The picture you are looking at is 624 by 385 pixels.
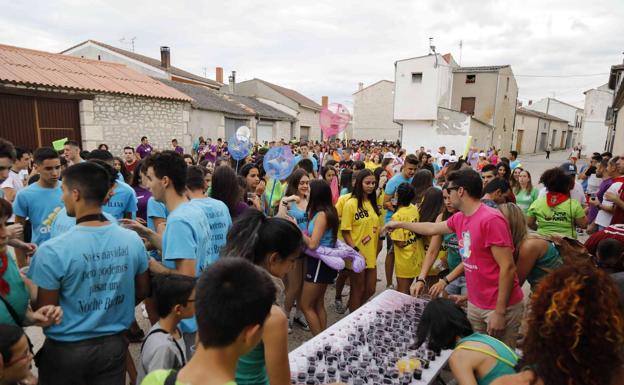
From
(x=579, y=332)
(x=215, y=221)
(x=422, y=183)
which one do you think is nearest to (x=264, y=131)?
(x=422, y=183)

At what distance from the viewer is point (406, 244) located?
163 inches

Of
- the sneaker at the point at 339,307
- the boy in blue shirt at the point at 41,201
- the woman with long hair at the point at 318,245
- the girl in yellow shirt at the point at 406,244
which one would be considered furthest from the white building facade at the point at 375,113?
the boy in blue shirt at the point at 41,201

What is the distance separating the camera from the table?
7.52 ft

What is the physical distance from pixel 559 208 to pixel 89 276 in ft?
15.1

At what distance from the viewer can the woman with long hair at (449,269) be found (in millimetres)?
3314

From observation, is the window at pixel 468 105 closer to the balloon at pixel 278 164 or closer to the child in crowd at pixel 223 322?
the balloon at pixel 278 164

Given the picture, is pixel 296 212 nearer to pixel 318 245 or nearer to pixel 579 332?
pixel 318 245

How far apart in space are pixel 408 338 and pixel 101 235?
218cm

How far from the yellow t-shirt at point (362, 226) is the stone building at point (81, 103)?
10460 mm

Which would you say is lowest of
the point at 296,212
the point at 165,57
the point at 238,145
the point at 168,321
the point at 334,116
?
the point at 168,321

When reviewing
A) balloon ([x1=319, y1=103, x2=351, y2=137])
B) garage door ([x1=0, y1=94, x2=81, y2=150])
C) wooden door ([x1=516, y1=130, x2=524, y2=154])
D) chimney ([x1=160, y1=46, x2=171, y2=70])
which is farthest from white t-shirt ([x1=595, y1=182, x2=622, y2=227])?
wooden door ([x1=516, y1=130, x2=524, y2=154])

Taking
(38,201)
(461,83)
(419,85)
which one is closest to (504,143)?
(461,83)

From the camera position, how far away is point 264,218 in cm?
196

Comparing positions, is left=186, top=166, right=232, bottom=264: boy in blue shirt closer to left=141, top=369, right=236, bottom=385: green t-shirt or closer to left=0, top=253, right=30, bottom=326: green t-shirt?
left=0, top=253, right=30, bottom=326: green t-shirt
